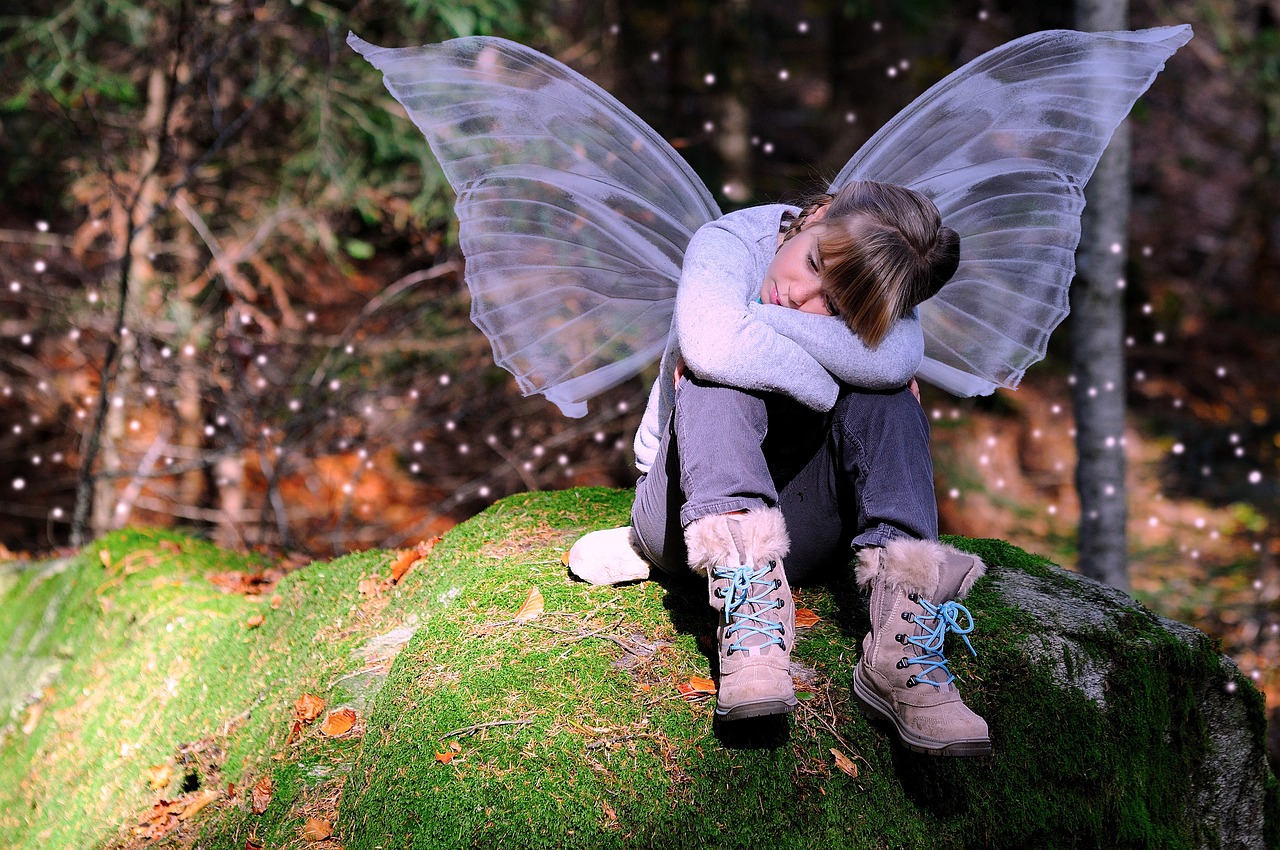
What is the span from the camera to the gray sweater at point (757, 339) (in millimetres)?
2084

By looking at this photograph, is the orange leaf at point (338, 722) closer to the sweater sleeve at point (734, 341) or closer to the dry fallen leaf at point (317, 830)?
the dry fallen leaf at point (317, 830)

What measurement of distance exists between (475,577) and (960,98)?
199cm

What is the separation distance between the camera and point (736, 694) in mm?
1938

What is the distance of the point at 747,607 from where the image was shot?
203cm

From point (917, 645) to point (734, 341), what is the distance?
81 centimetres

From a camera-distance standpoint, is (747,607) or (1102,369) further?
(1102,369)

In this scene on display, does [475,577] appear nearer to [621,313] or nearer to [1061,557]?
[621,313]

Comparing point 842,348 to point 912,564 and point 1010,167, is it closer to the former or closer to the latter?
point 912,564

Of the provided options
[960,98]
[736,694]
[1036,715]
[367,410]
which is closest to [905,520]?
[736,694]

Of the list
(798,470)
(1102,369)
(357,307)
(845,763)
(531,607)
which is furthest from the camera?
(357,307)

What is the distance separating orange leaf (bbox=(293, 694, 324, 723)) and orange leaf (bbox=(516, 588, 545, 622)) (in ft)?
1.89

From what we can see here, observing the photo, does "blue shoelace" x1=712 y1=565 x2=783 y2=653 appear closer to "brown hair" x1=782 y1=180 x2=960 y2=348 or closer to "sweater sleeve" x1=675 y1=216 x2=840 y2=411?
"sweater sleeve" x1=675 y1=216 x2=840 y2=411

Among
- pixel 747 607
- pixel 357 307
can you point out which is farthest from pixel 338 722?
pixel 357 307

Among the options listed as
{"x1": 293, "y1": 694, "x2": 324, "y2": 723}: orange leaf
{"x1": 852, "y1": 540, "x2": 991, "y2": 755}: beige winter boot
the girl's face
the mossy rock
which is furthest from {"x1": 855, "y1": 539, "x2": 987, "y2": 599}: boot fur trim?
{"x1": 293, "y1": 694, "x2": 324, "y2": 723}: orange leaf
